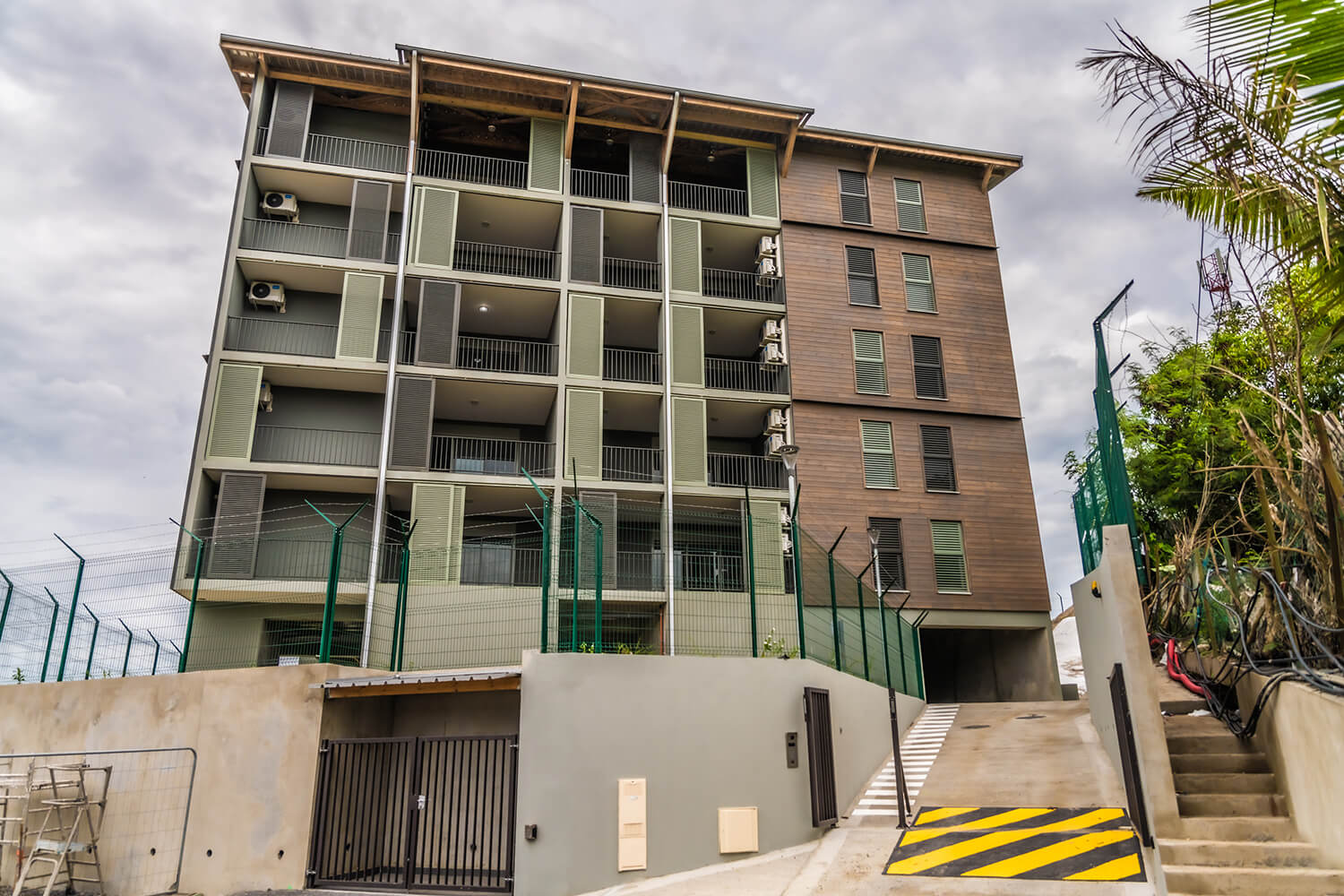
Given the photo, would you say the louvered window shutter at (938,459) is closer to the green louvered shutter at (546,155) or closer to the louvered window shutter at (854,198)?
the louvered window shutter at (854,198)

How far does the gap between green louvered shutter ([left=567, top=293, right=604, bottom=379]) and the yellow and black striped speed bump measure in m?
16.0

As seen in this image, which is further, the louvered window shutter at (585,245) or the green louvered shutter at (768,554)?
the louvered window shutter at (585,245)

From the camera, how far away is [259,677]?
10242 mm

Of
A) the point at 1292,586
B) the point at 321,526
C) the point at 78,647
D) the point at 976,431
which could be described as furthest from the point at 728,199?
the point at 1292,586

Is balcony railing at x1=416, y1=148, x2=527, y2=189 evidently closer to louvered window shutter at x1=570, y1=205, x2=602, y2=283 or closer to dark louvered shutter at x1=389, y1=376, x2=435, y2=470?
louvered window shutter at x1=570, y1=205, x2=602, y2=283

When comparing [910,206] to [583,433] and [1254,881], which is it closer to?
[583,433]

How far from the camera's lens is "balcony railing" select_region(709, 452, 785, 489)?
24391mm

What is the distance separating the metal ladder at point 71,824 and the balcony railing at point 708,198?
21273mm

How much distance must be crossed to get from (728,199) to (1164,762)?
22.8 m

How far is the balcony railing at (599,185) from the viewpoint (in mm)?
25719

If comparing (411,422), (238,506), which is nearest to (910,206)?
(411,422)

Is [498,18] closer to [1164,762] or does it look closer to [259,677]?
[259,677]

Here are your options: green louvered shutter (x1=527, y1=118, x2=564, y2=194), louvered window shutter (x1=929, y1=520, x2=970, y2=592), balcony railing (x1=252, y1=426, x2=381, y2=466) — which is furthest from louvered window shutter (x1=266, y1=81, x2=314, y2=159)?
louvered window shutter (x1=929, y1=520, x2=970, y2=592)

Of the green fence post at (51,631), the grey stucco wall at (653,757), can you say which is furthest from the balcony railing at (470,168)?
the grey stucco wall at (653,757)
